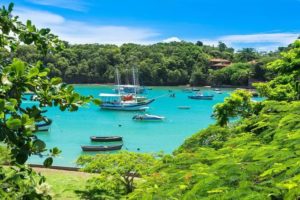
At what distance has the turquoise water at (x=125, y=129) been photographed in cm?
2867

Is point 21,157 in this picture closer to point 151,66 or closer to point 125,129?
point 125,129

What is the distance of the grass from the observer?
Answer: 38.2 feet

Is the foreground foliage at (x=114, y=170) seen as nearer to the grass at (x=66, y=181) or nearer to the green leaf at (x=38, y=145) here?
the grass at (x=66, y=181)

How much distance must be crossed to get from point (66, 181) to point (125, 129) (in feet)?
78.2

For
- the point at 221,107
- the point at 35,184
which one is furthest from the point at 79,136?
the point at 35,184

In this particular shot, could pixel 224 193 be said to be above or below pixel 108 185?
above

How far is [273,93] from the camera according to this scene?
11328 millimetres

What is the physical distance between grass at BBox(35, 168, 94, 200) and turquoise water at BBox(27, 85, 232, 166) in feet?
17.2

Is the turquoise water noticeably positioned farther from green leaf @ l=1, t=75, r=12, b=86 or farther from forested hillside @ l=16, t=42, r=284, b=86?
forested hillside @ l=16, t=42, r=284, b=86

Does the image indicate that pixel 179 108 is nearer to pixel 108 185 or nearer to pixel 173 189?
pixel 108 185

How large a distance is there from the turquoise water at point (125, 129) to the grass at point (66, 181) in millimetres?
5231

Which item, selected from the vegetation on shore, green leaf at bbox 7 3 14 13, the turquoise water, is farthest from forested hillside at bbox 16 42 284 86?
green leaf at bbox 7 3 14 13

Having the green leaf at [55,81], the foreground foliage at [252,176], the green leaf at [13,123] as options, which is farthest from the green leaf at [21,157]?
the foreground foliage at [252,176]

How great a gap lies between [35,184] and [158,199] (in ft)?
7.85
